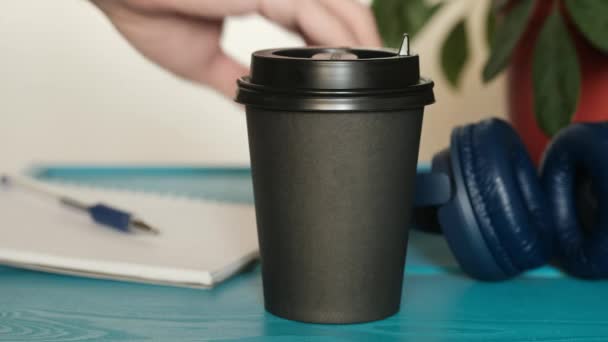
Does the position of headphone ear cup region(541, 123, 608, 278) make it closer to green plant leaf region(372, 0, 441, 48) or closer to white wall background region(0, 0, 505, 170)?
green plant leaf region(372, 0, 441, 48)

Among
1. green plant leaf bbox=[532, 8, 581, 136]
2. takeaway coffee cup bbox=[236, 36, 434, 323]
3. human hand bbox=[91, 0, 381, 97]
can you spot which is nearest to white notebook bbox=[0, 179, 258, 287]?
takeaway coffee cup bbox=[236, 36, 434, 323]

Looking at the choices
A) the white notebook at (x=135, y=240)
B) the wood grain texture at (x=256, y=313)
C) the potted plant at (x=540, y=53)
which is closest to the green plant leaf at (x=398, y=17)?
the potted plant at (x=540, y=53)

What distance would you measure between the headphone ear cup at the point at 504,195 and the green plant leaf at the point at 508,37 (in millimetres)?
223

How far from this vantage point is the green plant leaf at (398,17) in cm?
108

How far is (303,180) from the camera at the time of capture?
0.62 meters

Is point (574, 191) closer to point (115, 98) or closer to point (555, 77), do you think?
point (555, 77)

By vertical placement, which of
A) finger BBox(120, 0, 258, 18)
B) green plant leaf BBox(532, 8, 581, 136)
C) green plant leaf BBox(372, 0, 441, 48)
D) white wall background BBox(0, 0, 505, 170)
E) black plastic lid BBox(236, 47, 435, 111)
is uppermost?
black plastic lid BBox(236, 47, 435, 111)

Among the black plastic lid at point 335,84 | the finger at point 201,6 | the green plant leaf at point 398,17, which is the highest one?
the black plastic lid at point 335,84

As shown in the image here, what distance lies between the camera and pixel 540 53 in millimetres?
964

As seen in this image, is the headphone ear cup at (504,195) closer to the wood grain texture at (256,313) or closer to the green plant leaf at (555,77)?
the wood grain texture at (256,313)

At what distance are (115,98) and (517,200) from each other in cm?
101

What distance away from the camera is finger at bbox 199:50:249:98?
120cm

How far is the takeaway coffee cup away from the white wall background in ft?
3.06

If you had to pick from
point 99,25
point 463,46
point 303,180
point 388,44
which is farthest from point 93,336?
point 99,25
